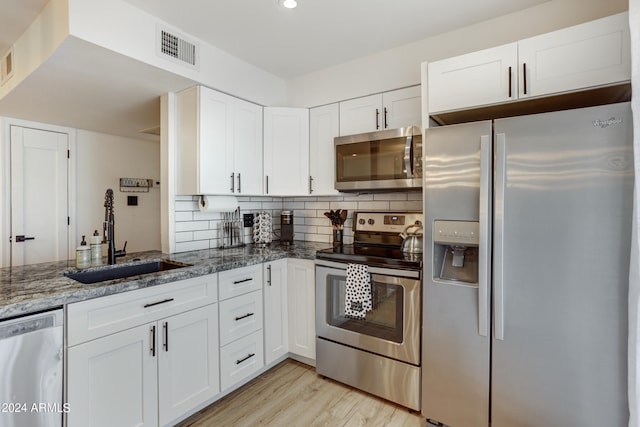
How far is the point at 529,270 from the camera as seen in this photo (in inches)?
58.8

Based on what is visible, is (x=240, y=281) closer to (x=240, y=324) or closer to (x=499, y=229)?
(x=240, y=324)

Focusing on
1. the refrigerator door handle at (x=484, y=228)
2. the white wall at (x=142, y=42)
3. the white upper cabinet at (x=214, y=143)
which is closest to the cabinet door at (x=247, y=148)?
the white upper cabinet at (x=214, y=143)

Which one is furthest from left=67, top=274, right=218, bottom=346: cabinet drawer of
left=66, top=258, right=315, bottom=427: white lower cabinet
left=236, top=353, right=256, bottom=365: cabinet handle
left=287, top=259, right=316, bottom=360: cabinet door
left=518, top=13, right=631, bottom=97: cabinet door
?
left=518, top=13, right=631, bottom=97: cabinet door

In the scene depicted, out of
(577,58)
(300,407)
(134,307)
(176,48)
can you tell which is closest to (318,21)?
(176,48)

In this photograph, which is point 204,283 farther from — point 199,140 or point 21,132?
point 21,132

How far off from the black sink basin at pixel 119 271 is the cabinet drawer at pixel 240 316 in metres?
0.41

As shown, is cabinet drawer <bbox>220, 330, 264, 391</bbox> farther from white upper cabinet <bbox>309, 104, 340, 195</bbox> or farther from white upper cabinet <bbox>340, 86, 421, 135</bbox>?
white upper cabinet <bbox>340, 86, 421, 135</bbox>

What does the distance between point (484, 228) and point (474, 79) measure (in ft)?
2.70

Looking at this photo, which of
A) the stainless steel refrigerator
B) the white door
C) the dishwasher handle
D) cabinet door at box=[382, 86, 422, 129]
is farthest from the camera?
the white door

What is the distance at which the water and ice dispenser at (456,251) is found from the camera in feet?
5.41

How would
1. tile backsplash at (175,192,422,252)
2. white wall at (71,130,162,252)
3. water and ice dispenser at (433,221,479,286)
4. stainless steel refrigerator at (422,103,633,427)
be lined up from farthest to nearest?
1. white wall at (71,130,162,252)
2. tile backsplash at (175,192,422,252)
3. water and ice dispenser at (433,221,479,286)
4. stainless steel refrigerator at (422,103,633,427)

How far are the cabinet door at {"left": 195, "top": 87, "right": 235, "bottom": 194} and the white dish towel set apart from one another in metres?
1.21

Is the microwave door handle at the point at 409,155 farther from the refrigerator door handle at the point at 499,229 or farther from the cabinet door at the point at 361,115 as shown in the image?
the refrigerator door handle at the point at 499,229

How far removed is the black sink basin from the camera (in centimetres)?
187
